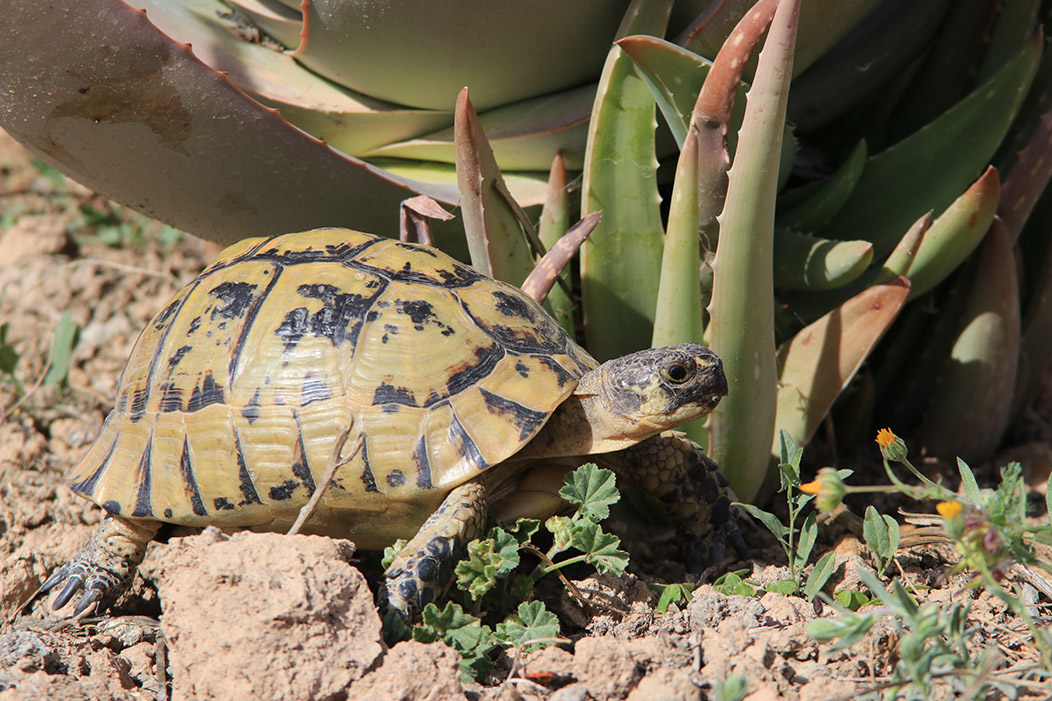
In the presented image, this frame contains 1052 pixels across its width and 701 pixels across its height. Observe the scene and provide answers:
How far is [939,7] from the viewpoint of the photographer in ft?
7.36

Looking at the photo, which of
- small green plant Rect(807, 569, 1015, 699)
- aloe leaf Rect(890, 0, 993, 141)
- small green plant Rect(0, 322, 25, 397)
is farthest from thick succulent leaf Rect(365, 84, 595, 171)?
small green plant Rect(0, 322, 25, 397)

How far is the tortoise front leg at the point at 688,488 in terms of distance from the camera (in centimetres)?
184

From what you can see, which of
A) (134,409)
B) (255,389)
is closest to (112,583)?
(134,409)

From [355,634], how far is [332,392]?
476mm

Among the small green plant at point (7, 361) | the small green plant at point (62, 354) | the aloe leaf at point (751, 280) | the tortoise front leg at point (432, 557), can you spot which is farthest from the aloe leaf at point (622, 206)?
the small green plant at point (7, 361)

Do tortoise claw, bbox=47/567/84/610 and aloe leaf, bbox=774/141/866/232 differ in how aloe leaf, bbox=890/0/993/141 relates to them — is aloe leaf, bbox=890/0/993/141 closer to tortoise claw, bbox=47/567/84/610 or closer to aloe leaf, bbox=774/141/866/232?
aloe leaf, bbox=774/141/866/232

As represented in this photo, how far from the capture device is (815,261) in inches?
76.3

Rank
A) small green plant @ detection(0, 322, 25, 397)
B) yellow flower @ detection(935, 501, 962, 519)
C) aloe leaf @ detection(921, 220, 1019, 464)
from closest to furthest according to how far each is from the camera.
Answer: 1. yellow flower @ detection(935, 501, 962, 519)
2. aloe leaf @ detection(921, 220, 1019, 464)
3. small green plant @ detection(0, 322, 25, 397)

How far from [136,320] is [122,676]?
1.78 metres

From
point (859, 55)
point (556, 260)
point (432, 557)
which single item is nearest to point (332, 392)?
point (432, 557)

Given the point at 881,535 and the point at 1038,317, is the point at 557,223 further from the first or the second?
the point at 1038,317

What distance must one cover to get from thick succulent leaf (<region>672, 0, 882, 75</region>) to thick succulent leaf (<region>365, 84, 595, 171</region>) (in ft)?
0.91

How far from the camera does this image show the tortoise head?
164cm

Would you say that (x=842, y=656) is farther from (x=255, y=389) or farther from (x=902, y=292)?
(x=255, y=389)
